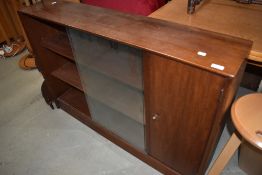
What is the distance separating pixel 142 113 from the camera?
1.12m

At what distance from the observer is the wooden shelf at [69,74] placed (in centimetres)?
140

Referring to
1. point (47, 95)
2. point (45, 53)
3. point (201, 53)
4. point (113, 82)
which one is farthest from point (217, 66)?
point (47, 95)

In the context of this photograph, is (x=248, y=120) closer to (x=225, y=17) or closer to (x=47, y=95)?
(x=225, y=17)

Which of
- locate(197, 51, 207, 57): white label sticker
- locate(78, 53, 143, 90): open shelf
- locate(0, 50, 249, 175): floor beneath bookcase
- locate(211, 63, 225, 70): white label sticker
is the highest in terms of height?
locate(197, 51, 207, 57): white label sticker

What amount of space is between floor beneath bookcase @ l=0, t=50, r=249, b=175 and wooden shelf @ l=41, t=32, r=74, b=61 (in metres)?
0.61

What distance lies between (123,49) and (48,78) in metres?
0.85

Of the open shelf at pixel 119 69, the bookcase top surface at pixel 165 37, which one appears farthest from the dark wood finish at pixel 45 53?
the open shelf at pixel 119 69

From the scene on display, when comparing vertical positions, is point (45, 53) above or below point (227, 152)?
above

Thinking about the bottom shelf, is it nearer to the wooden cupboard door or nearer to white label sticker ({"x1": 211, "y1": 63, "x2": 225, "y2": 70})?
the wooden cupboard door

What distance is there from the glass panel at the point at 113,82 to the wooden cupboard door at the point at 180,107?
98 millimetres

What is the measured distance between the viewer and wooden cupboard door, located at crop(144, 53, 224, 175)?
2.41 feet

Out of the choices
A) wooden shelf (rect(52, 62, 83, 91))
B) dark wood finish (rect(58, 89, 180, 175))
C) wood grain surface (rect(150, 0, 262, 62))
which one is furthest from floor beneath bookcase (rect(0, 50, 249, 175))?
wood grain surface (rect(150, 0, 262, 62))

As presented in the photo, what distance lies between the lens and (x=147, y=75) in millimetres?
874

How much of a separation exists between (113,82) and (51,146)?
743 mm
